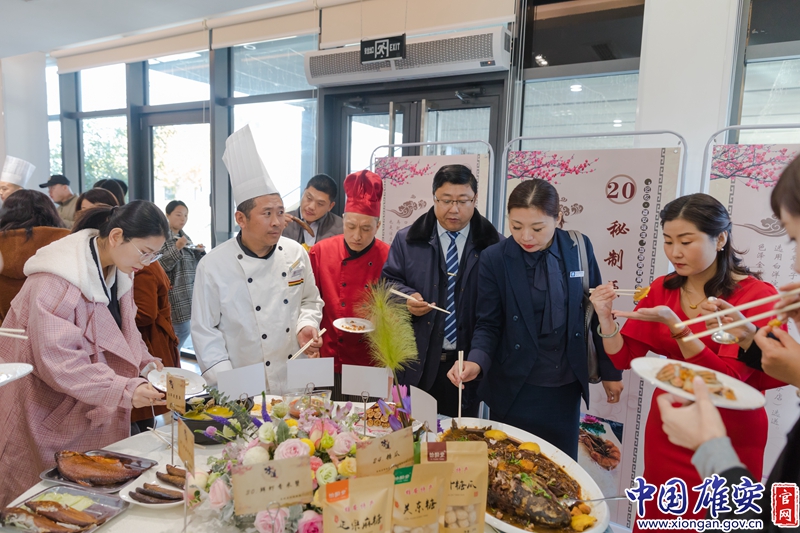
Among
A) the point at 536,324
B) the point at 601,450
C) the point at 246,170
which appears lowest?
the point at 601,450

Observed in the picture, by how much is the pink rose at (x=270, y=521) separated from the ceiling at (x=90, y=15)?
13.6 ft

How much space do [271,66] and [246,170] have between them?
3234mm

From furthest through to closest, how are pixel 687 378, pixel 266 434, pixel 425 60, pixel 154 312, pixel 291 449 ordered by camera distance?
1. pixel 425 60
2. pixel 154 312
3. pixel 266 434
4. pixel 291 449
5. pixel 687 378

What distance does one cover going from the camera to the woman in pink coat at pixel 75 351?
170cm

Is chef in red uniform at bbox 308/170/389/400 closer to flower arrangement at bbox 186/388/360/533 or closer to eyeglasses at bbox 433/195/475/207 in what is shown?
eyeglasses at bbox 433/195/475/207

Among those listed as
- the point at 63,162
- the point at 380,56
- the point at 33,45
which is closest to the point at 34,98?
the point at 63,162

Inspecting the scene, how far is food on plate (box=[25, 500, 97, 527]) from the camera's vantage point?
47.8 inches

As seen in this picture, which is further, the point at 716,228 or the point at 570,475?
the point at 716,228

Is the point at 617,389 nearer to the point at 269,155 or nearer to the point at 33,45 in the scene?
the point at 269,155

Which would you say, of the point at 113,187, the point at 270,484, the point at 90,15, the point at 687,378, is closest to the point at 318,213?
the point at 113,187

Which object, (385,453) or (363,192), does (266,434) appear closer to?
(385,453)

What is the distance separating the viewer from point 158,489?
1354 mm

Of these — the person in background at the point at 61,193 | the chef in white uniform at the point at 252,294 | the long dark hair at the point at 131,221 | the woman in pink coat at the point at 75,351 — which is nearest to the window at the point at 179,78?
the person in background at the point at 61,193

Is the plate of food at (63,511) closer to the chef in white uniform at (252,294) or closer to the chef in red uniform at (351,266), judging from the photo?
the chef in white uniform at (252,294)
